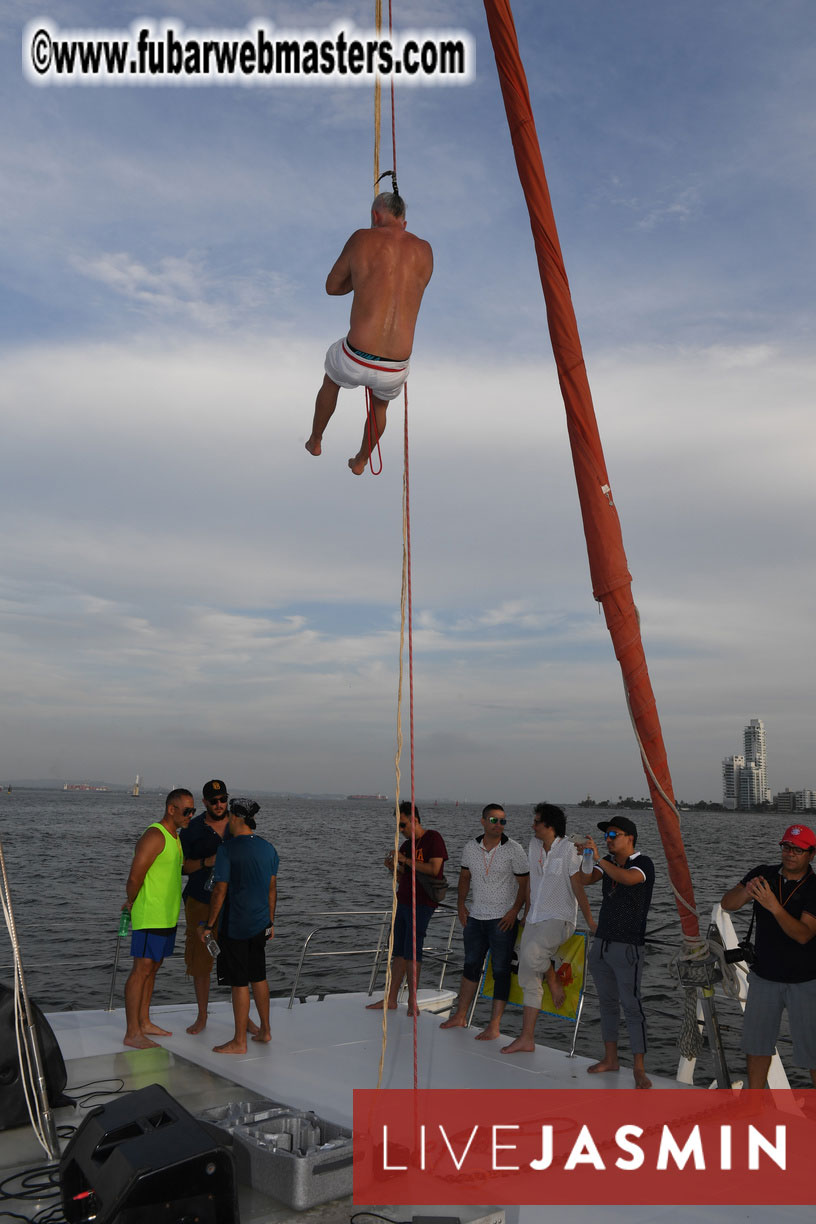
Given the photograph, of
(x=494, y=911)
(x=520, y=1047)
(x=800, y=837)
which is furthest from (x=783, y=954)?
(x=494, y=911)

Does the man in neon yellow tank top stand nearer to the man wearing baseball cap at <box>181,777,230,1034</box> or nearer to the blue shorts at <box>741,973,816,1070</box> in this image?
the man wearing baseball cap at <box>181,777,230,1034</box>

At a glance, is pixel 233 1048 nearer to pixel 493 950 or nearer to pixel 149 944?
pixel 149 944

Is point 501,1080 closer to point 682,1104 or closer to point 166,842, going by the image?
point 682,1104

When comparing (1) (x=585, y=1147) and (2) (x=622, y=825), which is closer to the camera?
(1) (x=585, y=1147)

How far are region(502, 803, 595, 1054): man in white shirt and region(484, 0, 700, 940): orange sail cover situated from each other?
199cm

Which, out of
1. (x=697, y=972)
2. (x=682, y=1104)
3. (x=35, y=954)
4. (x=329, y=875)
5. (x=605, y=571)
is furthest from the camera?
(x=329, y=875)

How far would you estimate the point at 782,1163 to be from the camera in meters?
4.85

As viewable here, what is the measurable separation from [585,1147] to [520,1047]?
1.89m

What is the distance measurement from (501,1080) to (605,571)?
3.64 meters

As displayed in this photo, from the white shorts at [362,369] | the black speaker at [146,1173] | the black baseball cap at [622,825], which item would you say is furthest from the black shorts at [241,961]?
the white shorts at [362,369]

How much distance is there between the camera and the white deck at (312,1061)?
5770 mm

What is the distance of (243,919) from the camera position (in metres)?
6.61

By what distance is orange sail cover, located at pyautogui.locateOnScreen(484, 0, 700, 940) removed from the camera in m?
4.68

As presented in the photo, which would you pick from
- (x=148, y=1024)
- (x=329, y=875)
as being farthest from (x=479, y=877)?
(x=329, y=875)
